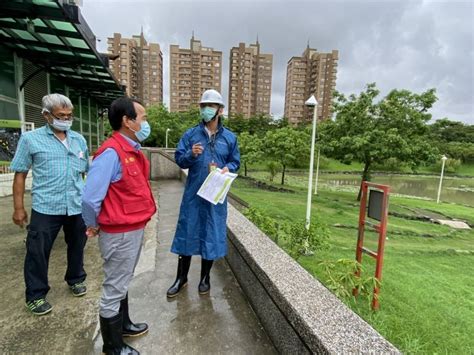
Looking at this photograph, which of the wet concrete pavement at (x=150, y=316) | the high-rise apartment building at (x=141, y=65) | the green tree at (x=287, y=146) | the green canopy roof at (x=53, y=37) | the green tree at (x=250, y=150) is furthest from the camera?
the high-rise apartment building at (x=141, y=65)

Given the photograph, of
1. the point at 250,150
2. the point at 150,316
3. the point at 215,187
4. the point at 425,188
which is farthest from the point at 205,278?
the point at 425,188

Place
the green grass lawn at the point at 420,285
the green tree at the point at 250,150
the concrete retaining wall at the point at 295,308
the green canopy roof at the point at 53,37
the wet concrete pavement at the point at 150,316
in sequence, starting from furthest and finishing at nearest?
the green tree at the point at 250,150 → the green canopy roof at the point at 53,37 → the green grass lawn at the point at 420,285 → the wet concrete pavement at the point at 150,316 → the concrete retaining wall at the point at 295,308

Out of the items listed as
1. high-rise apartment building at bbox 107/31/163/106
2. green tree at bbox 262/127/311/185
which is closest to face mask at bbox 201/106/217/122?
green tree at bbox 262/127/311/185

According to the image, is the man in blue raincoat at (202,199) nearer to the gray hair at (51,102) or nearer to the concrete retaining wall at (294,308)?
the concrete retaining wall at (294,308)

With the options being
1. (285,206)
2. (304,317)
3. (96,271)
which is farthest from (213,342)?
(285,206)

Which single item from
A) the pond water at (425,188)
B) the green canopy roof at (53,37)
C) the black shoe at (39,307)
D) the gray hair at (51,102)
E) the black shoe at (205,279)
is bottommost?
the pond water at (425,188)

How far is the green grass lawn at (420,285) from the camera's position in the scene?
245cm

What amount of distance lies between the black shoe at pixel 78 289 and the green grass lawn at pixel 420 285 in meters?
2.30

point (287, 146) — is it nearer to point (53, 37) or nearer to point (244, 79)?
point (53, 37)

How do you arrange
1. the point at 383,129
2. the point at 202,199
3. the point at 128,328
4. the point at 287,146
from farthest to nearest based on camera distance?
the point at 287,146 → the point at 383,129 → the point at 202,199 → the point at 128,328

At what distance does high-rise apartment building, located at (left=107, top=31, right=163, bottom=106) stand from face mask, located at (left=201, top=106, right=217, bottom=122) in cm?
6245

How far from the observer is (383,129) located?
12.7 m

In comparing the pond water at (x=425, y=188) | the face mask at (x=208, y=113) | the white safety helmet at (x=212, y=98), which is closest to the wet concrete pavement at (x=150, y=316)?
the face mask at (x=208, y=113)

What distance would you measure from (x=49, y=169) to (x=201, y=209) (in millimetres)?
1093
